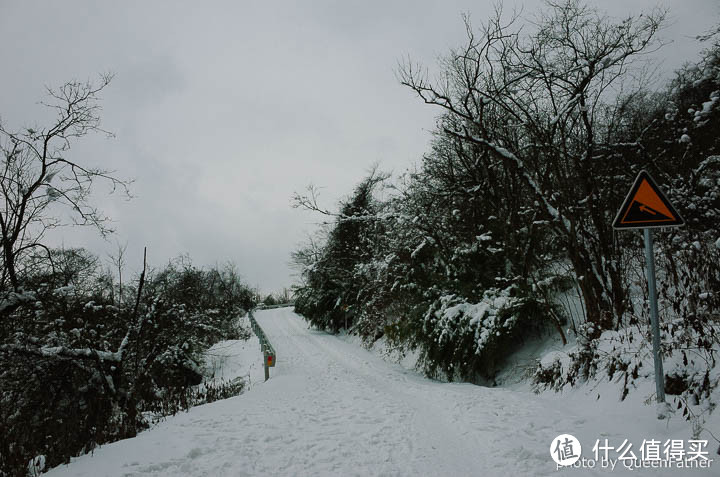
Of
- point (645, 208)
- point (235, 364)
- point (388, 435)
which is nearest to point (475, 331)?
point (388, 435)

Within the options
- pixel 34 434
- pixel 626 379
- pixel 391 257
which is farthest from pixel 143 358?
pixel 626 379

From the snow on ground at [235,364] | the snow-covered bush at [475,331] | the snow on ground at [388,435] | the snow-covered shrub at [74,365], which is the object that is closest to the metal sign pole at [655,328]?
the snow on ground at [388,435]

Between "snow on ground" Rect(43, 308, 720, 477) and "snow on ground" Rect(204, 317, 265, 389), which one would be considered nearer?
"snow on ground" Rect(43, 308, 720, 477)

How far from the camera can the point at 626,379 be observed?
5.50 metres

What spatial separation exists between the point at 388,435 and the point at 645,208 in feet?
15.1

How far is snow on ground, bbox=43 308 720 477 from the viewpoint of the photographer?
4.45 metres

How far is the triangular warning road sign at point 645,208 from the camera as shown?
177 inches

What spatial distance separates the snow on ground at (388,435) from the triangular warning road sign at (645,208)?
2239 millimetres

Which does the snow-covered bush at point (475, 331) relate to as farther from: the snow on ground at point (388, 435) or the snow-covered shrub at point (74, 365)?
the snow-covered shrub at point (74, 365)

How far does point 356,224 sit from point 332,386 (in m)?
15.5

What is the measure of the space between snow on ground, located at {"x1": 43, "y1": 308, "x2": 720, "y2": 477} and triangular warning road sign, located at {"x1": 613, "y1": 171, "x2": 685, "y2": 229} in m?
2.24

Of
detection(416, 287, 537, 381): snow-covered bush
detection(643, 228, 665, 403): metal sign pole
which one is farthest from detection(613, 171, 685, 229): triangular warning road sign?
detection(416, 287, 537, 381): snow-covered bush

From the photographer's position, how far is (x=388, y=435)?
580cm

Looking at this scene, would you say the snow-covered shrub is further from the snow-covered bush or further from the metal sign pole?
the metal sign pole
